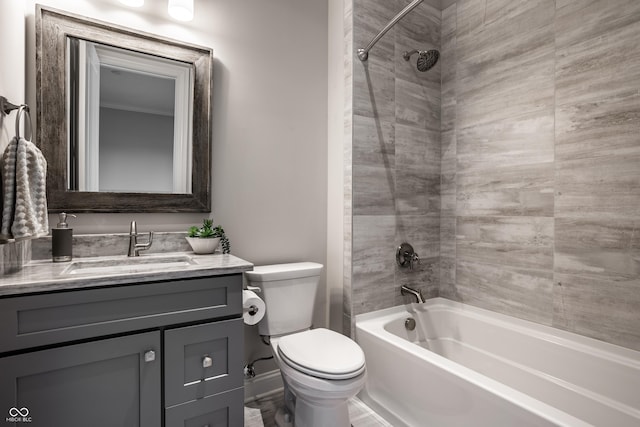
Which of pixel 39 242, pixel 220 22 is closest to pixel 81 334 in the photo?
pixel 39 242

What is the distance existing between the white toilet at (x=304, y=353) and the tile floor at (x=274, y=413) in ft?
0.31

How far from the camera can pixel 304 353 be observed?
1.48 meters

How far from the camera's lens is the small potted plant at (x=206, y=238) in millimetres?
1633

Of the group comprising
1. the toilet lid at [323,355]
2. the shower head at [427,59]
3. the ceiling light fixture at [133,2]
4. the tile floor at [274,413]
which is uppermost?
the ceiling light fixture at [133,2]

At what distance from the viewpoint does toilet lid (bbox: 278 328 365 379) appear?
136cm

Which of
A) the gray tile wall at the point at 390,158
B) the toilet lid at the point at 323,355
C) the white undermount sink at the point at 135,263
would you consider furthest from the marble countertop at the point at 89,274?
the gray tile wall at the point at 390,158

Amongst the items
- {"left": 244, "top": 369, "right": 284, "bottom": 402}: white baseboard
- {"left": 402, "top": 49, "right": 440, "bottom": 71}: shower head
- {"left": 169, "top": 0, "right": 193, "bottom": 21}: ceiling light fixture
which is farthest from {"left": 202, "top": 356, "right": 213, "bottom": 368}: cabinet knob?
{"left": 402, "top": 49, "right": 440, "bottom": 71}: shower head

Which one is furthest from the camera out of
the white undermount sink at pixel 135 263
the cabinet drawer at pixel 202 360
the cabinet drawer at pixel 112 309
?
the white undermount sink at pixel 135 263

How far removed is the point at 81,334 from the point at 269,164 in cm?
124

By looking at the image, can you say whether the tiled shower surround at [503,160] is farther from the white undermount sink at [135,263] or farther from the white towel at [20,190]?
the white towel at [20,190]

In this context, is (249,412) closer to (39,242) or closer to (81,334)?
(81,334)

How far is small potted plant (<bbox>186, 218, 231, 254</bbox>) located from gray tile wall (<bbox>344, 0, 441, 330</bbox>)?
0.76 metres

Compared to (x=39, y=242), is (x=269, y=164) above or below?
above

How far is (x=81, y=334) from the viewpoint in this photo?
107 centimetres
